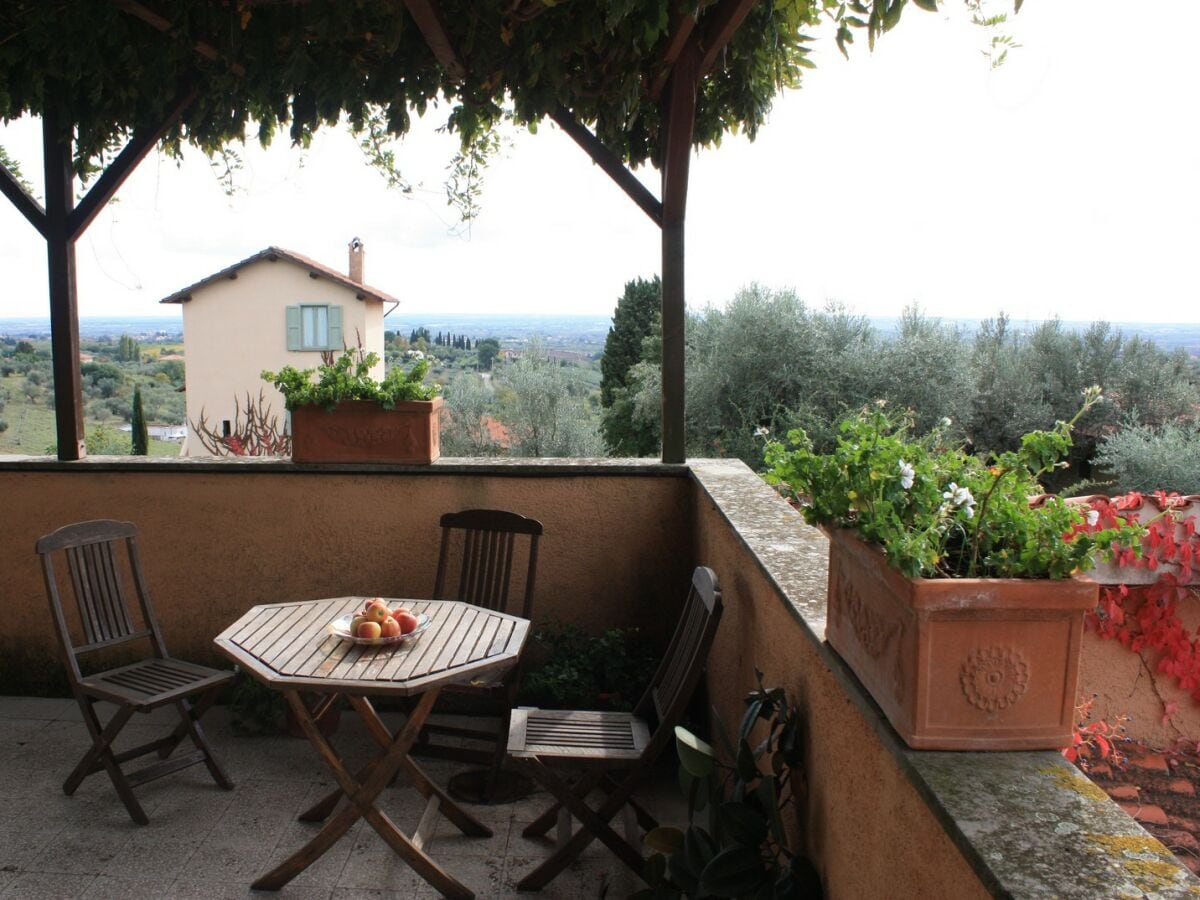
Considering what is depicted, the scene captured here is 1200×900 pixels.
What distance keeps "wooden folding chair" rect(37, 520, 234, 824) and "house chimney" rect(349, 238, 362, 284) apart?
1273 cm

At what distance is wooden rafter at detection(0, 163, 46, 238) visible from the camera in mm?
4246

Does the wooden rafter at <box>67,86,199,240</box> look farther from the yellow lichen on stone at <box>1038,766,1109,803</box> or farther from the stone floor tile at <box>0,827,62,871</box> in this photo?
the yellow lichen on stone at <box>1038,766,1109,803</box>

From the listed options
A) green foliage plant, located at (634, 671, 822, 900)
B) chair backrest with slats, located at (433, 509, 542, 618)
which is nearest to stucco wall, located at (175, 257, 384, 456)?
chair backrest with slats, located at (433, 509, 542, 618)

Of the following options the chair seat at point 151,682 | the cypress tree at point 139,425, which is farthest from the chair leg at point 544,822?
the cypress tree at point 139,425

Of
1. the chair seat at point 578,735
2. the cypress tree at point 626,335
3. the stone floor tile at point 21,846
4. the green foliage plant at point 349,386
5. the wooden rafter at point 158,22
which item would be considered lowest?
the stone floor tile at point 21,846

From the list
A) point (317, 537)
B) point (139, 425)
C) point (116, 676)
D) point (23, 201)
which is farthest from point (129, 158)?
point (139, 425)

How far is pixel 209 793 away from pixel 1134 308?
5.37 meters

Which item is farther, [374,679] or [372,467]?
[372,467]

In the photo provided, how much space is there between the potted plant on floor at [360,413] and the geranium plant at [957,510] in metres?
2.87

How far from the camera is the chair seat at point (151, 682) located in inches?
124

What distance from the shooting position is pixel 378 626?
292 centimetres

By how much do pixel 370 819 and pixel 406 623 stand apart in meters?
0.59

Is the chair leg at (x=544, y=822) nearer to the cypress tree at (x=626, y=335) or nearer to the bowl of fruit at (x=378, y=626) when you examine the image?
the bowl of fruit at (x=378, y=626)

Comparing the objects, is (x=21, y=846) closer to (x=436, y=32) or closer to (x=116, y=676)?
(x=116, y=676)
